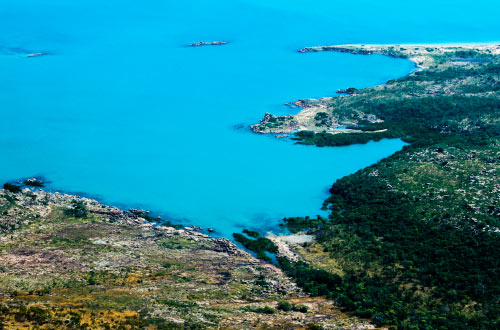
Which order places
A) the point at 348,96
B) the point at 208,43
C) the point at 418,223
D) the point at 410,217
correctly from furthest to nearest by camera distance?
the point at 208,43 → the point at 348,96 → the point at 410,217 → the point at 418,223

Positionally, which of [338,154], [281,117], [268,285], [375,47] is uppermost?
[375,47]

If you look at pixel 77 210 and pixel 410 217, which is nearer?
pixel 410 217

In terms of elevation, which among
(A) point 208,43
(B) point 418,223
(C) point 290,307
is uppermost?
(A) point 208,43

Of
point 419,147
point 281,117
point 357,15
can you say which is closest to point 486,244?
point 419,147

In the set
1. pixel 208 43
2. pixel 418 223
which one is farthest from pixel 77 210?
pixel 208 43

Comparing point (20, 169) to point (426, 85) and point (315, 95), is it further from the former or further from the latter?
point (426, 85)

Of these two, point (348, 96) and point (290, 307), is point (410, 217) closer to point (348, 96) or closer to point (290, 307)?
point (290, 307)
